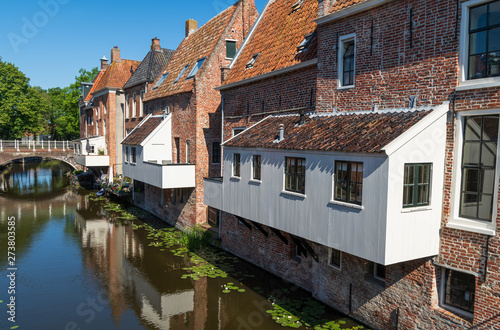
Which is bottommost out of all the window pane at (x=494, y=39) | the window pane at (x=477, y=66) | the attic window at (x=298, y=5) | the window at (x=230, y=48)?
the window pane at (x=477, y=66)

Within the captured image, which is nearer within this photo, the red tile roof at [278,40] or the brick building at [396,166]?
the brick building at [396,166]

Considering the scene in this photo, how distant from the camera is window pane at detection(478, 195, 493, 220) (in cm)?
750

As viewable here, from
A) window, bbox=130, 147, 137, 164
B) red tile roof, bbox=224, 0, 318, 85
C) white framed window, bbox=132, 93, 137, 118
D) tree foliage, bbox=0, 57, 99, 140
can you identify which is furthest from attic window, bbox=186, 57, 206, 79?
tree foliage, bbox=0, 57, 99, 140

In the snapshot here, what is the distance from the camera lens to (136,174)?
22078mm

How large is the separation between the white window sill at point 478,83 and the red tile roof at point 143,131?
17.2 meters

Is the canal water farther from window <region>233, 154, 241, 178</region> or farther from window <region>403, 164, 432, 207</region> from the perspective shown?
window <region>403, 164, 432, 207</region>

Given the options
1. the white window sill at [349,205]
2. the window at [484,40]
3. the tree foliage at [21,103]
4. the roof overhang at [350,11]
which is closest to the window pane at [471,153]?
the window at [484,40]

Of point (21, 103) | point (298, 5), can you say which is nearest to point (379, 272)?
point (298, 5)

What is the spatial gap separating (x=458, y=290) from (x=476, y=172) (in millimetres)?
2637

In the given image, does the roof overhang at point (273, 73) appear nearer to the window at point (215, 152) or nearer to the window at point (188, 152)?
the window at point (215, 152)

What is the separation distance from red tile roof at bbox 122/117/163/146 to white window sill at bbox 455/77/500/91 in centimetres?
1719

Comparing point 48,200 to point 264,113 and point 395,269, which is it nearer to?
point 264,113

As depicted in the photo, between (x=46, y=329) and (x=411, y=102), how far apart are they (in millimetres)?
11399

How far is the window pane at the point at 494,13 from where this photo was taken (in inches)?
284
